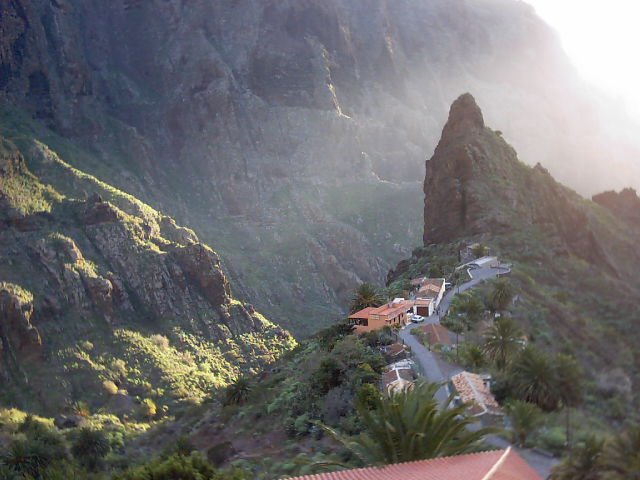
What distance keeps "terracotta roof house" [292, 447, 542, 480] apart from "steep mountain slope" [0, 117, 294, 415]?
61.9 m

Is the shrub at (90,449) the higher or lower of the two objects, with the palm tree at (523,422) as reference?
lower

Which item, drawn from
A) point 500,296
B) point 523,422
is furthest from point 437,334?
point 523,422

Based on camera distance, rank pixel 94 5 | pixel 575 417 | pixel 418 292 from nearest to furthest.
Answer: pixel 575 417 → pixel 418 292 → pixel 94 5

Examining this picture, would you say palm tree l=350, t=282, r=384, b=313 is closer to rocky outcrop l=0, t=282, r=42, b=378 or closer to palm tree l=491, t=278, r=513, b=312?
palm tree l=491, t=278, r=513, b=312

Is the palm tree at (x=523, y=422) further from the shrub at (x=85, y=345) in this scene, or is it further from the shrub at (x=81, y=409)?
the shrub at (x=85, y=345)

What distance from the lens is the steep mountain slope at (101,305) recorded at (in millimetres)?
77938

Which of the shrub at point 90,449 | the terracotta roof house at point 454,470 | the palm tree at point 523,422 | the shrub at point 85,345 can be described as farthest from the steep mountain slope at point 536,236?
the shrub at point 85,345

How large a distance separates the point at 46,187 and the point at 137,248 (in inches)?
617

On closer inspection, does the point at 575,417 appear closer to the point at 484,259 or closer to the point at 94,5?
the point at 484,259

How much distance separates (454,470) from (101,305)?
7949 centimetres

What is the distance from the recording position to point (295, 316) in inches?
4734

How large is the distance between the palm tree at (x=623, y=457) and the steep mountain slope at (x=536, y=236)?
31.2 m

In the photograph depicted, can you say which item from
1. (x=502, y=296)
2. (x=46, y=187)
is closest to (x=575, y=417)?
(x=502, y=296)

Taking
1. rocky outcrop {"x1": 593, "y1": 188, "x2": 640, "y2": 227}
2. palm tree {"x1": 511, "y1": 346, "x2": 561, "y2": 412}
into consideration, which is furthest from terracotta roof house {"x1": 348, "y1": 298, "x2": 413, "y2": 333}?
rocky outcrop {"x1": 593, "y1": 188, "x2": 640, "y2": 227}
